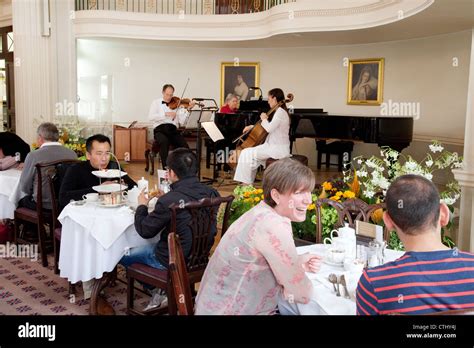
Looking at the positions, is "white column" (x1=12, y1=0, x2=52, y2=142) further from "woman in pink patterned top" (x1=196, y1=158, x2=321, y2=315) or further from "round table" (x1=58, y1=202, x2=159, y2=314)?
"woman in pink patterned top" (x1=196, y1=158, x2=321, y2=315)

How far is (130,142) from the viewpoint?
14.0 m

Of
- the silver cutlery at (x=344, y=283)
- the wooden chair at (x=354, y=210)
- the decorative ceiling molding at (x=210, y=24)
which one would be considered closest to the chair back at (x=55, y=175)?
the wooden chair at (x=354, y=210)

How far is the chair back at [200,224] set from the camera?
3.68 metres

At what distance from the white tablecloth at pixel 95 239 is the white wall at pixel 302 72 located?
8232 mm

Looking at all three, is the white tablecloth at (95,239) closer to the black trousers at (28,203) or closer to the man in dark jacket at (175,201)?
the man in dark jacket at (175,201)

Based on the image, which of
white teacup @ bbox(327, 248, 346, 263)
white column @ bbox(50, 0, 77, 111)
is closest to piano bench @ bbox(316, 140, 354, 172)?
white column @ bbox(50, 0, 77, 111)

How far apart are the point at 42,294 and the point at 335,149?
9225 mm

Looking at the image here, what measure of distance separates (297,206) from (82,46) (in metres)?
13.2

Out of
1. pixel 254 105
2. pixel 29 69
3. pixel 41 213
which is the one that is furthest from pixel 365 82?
pixel 41 213

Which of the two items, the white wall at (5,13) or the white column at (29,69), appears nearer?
the white column at (29,69)
